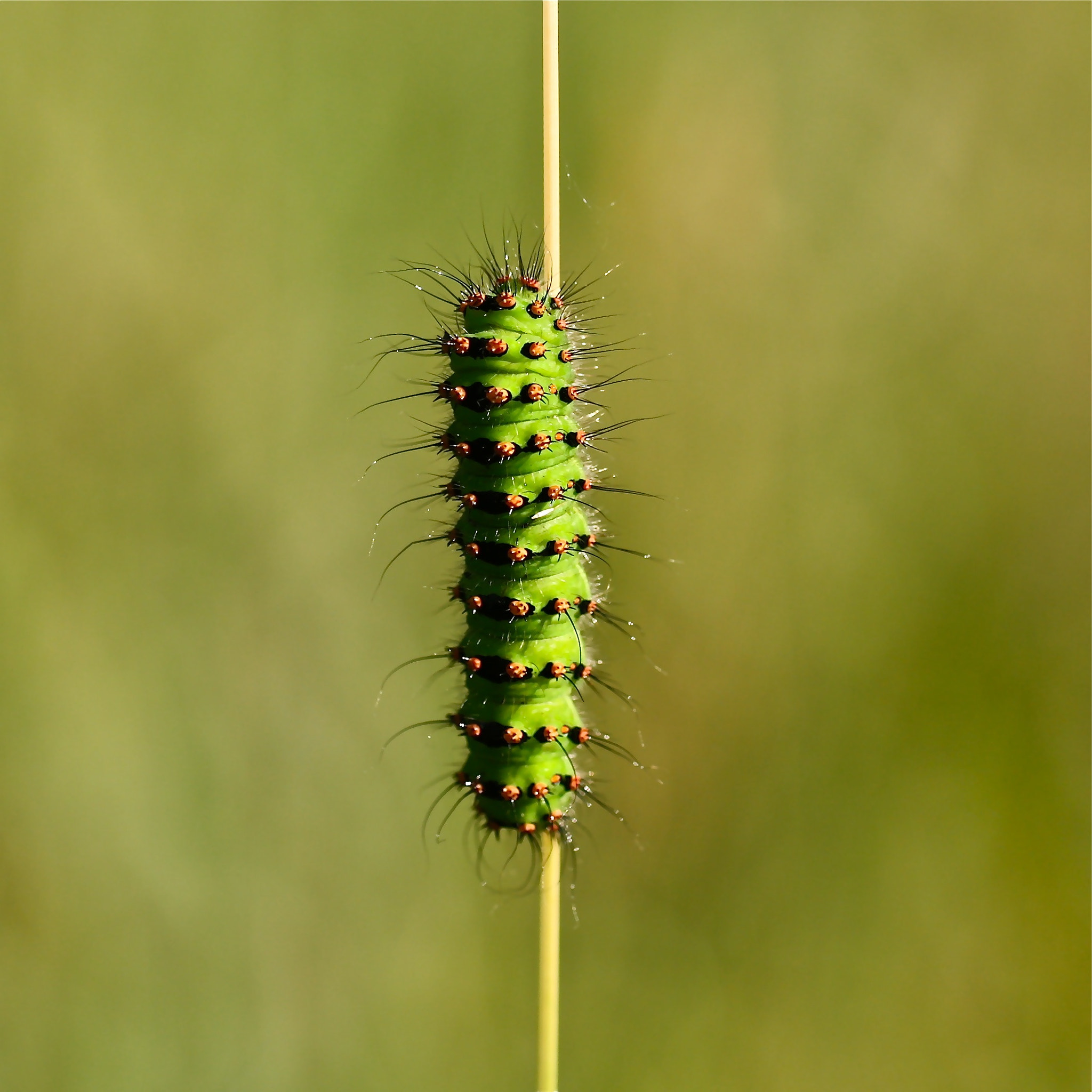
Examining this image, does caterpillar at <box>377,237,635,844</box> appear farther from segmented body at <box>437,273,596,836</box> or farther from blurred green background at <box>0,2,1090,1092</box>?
blurred green background at <box>0,2,1090,1092</box>

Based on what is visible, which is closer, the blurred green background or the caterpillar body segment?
the caterpillar body segment

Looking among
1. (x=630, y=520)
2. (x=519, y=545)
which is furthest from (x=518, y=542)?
(x=630, y=520)

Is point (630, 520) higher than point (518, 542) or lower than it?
higher

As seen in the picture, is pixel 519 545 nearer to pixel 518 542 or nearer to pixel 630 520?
pixel 518 542

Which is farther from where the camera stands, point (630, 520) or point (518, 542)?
point (630, 520)

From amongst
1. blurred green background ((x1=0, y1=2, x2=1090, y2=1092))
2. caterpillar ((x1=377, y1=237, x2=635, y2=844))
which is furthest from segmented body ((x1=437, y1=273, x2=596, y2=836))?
blurred green background ((x1=0, y1=2, x2=1090, y2=1092))
